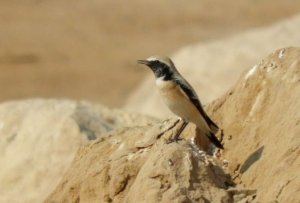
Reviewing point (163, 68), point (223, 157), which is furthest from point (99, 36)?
point (223, 157)

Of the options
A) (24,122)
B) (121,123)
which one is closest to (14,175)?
(24,122)

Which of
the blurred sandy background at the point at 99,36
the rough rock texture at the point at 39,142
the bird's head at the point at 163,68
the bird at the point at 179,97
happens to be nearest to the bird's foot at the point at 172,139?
the bird at the point at 179,97

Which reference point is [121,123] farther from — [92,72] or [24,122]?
[92,72]

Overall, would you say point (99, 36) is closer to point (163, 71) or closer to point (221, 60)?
point (221, 60)

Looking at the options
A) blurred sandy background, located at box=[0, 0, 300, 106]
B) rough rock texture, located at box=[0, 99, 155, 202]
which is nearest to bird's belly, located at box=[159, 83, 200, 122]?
rough rock texture, located at box=[0, 99, 155, 202]

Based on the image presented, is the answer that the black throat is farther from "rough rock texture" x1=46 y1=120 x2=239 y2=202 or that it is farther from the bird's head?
"rough rock texture" x1=46 y1=120 x2=239 y2=202

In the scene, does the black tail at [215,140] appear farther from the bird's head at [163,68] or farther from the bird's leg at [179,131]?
the bird's head at [163,68]
